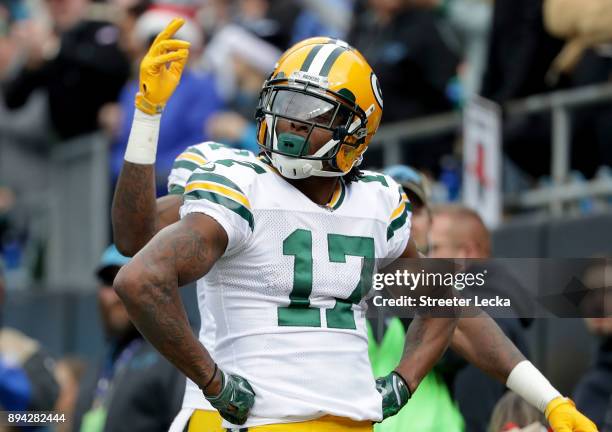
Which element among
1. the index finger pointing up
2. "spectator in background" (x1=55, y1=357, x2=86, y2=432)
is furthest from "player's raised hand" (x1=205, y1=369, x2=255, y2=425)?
"spectator in background" (x1=55, y1=357, x2=86, y2=432)

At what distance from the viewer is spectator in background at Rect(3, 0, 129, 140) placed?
1007cm

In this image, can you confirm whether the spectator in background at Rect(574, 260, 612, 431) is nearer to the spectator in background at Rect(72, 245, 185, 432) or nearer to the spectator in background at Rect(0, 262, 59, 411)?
the spectator in background at Rect(72, 245, 185, 432)

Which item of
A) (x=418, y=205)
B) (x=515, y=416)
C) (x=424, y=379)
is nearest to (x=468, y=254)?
(x=418, y=205)

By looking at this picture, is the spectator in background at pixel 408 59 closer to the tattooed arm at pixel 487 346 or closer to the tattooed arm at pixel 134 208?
the tattooed arm at pixel 487 346

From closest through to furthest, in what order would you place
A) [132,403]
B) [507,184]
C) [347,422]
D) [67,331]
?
[347,422] → [132,403] → [507,184] → [67,331]

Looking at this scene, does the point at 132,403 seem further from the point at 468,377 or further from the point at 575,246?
the point at 575,246

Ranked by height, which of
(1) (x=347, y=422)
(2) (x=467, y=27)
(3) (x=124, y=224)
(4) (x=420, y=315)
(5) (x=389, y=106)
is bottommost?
(1) (x=347, y=422)

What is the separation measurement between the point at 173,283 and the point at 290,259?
0.40 meters

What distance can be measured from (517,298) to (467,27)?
506 cm

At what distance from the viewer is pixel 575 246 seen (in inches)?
278

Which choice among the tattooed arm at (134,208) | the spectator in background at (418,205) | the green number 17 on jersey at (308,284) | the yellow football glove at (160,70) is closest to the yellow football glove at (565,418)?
the green number 17 on jersey at (308,284)

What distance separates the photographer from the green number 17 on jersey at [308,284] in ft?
12.7

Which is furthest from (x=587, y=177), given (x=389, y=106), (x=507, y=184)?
(x=389, y=106)

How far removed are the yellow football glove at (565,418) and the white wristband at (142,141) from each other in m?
1.50
